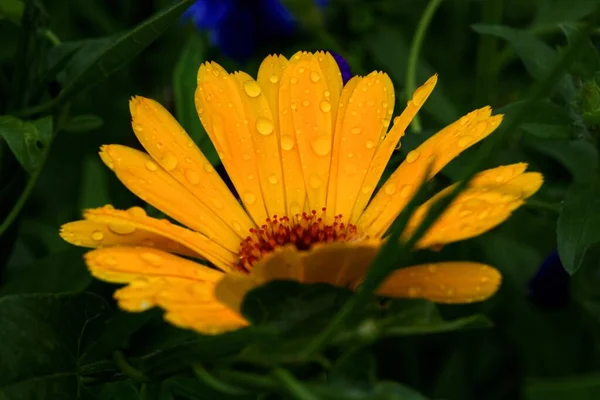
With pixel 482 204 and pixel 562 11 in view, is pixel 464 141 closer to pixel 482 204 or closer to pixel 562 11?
pixel 482 204

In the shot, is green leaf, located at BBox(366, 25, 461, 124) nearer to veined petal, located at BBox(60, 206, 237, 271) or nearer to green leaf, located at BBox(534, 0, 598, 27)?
green leaf, located at BBox(534, 0, 598, 27)

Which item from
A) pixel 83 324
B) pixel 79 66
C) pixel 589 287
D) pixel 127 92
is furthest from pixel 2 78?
pixel 589 287

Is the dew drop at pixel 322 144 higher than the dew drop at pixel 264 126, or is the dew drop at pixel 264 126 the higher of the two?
the dew drop at pixel 264 126

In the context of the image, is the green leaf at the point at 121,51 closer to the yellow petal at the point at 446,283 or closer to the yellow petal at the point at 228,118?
the yellow petal at the point at 228,118

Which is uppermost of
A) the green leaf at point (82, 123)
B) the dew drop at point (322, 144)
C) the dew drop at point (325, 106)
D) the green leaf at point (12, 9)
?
the green leaf at point (12, 9)

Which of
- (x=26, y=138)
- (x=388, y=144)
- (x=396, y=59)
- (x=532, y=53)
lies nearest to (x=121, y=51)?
(x=26, y=138)

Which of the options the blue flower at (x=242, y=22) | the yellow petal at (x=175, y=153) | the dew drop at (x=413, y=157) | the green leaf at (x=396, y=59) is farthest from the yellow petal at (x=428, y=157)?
the blue flower at (x=242, y=22)

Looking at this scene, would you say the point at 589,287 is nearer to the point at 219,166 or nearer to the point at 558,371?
the point at 558,371
